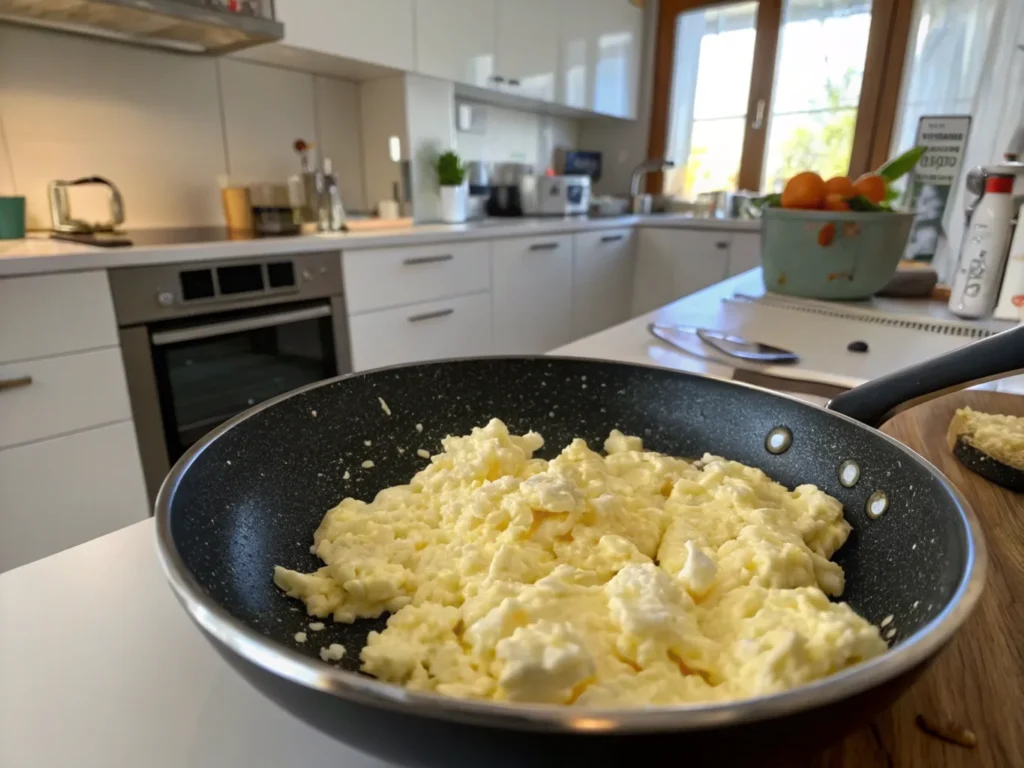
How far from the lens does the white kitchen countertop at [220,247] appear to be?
1338 millimetres

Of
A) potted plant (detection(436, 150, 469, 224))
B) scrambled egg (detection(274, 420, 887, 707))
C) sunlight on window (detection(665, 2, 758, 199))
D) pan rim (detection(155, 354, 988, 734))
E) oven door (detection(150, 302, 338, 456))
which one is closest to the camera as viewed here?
pan rim (detection(155, 354, 988, 734))

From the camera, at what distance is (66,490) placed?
148 cm

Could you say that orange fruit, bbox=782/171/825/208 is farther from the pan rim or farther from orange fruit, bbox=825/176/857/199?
the pan rim

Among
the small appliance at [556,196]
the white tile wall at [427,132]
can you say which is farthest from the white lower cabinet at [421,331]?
the small appliance at [556,196]

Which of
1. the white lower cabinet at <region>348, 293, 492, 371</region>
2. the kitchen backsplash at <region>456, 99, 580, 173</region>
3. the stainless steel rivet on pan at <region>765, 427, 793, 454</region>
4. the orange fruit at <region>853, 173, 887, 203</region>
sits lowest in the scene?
the white lower cabinet at <region>348, 293, 492, 371</region>

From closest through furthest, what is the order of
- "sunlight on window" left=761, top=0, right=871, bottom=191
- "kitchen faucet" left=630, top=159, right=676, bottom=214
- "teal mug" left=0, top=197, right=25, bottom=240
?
"teal mug" left=0, top=197, right=25, bottom=240 → "sunlight on window" left=761, top=0, right=871, bottom=191 → "kitchen faucet" left=630, top=159, right=676, bottom=214

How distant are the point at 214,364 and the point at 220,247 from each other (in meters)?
0.30

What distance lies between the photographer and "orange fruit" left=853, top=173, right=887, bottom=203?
1294 mm

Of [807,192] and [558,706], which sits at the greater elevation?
[807,192]

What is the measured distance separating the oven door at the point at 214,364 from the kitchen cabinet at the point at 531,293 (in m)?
0.76

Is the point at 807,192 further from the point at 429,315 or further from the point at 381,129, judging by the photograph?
the point at 381,129

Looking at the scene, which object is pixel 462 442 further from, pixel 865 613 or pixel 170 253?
pixel 170 253

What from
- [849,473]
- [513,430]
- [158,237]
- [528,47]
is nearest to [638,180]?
[528,47]

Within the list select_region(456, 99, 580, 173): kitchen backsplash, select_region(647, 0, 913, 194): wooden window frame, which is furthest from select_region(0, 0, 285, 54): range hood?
select_region(647, 0, 913, 194): wooden window frame
